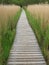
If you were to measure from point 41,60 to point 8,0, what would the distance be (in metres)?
32.6

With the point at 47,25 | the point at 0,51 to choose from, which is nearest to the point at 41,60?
the point at 0,51

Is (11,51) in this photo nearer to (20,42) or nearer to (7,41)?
(7,41)

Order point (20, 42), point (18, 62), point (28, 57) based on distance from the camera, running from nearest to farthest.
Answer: point (18, 62)
point (28, 57)
point (20, 42)

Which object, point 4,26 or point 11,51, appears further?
point 4,26

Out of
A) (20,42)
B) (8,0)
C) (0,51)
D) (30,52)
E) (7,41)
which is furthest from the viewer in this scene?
(8,0)

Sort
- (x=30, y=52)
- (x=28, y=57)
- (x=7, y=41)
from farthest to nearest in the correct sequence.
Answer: (x=7, y=41) → (x=30, y=52) → (x=28, y=57)

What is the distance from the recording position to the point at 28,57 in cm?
539

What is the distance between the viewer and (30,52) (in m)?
5.80

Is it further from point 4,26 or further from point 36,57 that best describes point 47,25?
point 36,57

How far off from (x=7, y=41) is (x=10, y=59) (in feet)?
3.88

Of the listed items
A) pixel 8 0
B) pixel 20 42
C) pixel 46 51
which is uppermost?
pixel 46 51

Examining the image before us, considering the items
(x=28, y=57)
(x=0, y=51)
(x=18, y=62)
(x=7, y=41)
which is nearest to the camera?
(x=0, y=51)

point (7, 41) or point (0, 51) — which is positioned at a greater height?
point (0, 51)

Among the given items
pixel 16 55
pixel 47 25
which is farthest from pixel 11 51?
pixel 47 25
